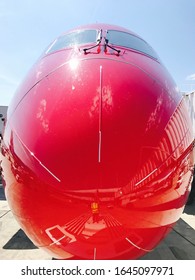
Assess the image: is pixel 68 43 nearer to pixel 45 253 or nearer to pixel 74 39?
pixel 74 39

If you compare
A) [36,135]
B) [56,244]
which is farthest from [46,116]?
[56,244]

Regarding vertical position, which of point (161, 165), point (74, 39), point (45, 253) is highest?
point (74, 39)

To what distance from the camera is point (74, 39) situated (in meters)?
4.50

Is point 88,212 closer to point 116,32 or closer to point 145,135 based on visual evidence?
point 145,135

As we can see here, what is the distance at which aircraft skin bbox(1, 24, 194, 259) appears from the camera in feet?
7.58

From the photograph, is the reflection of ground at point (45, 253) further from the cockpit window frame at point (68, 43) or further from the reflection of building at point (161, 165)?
the cockpit window frame at point (68, 43)

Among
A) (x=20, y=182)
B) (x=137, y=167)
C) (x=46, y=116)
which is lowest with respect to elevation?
(x=20, y=182)

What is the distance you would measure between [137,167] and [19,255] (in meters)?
3.53

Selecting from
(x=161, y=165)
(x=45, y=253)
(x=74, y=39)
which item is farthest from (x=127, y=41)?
(x=45, y=253)

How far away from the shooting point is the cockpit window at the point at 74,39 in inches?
168

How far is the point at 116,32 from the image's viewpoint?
4738 millimetres

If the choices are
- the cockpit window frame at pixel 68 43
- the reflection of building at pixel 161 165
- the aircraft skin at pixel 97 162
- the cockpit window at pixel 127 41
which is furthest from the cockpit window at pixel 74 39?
the reflection of building at pixel 161 165

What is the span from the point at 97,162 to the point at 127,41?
284 centimetres

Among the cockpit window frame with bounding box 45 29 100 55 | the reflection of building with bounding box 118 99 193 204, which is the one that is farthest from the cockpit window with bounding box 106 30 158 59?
the reflection of building with bounding box 118 99 193 204
